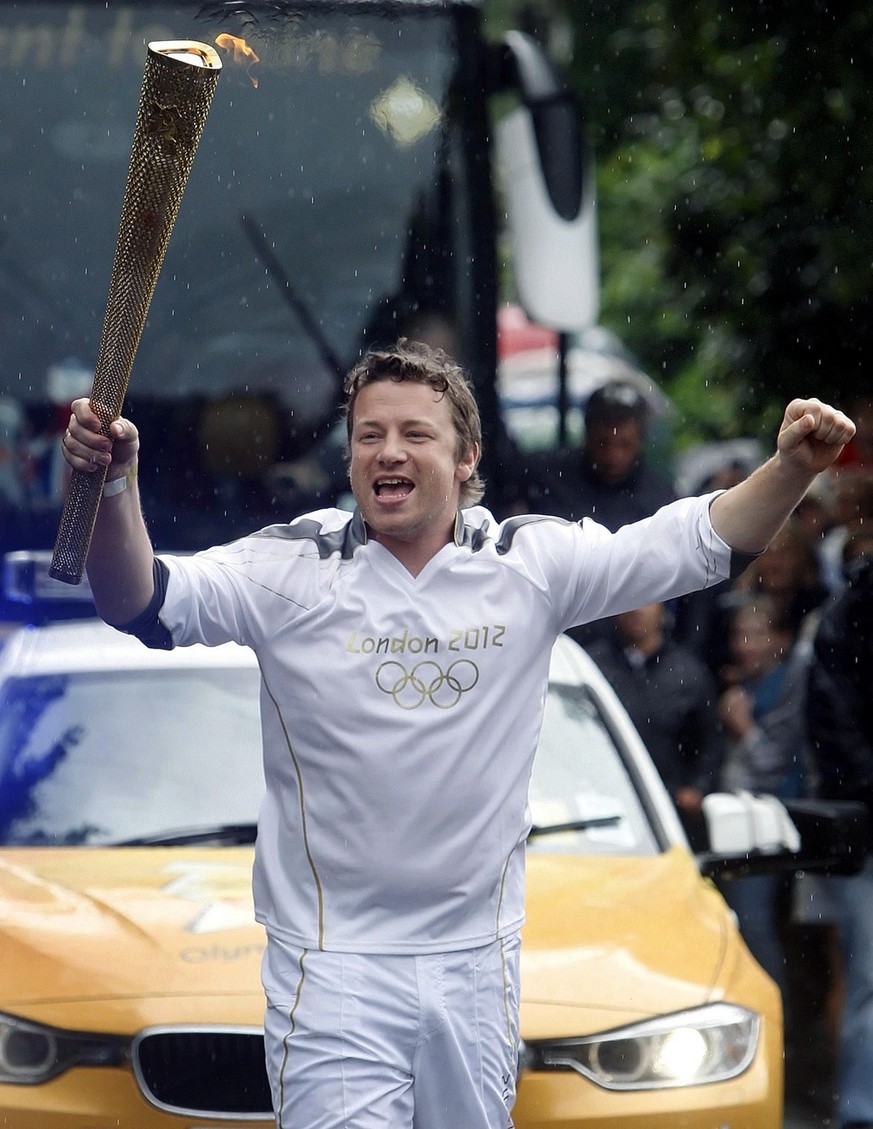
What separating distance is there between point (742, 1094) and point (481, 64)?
15.1 ft

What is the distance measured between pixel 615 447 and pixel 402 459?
4253 mm

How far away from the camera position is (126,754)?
16.5 feet

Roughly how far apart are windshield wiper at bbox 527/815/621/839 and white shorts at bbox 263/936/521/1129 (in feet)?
4.90

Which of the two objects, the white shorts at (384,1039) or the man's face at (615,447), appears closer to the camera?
the white shorts at (384,1039)

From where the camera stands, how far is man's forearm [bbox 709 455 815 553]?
11.0 feet

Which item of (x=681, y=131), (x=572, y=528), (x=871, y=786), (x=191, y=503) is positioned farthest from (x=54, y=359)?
(x=681, y=131)

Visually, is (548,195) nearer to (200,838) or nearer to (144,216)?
(200,838)

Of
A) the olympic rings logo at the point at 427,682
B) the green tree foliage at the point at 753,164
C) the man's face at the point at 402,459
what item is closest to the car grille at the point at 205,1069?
the olympic rings logo at the point at 427,682

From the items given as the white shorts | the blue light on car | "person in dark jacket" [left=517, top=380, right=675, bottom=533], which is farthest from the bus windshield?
the white shorts

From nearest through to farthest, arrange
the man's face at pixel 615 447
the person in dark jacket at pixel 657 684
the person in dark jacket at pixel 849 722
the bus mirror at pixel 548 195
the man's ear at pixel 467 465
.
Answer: the man's ear at pixel 467 465 → the person in dark jacket at pixel 849 722 → the person in dark jacket at pixel 657 684 → the bus mirror at pixel 548 195 → the man's face at pixel 615 447

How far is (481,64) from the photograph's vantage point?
757 centimetres

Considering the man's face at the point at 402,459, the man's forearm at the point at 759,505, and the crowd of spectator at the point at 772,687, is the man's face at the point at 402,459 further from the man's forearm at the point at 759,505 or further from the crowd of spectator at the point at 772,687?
the crowd of spectator at the point at 772,687

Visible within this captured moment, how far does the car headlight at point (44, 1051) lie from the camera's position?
3.99m

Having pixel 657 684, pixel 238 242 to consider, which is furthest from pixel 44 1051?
pixel 238 242
